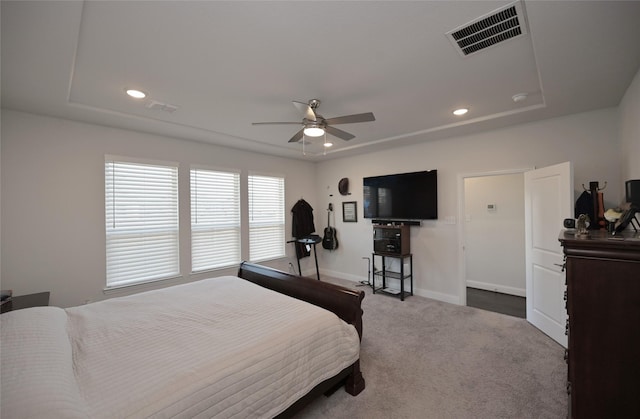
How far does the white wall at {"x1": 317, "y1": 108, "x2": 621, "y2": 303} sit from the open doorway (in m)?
0.30

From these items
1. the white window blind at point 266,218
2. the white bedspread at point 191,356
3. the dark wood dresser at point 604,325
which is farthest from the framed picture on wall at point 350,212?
the dark wood dresser at point 604,325

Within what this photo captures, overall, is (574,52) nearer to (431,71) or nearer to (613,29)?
(613,29)

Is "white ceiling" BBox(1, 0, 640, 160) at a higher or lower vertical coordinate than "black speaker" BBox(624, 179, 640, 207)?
higher

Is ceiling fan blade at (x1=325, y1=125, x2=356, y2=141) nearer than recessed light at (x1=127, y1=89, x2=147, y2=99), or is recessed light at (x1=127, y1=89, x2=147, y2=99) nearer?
recessed light at (x1=127, y1=89, x2=147, y2=99)

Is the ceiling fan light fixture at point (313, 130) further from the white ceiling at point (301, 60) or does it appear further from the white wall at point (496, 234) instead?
the white wall at point (496, 234)

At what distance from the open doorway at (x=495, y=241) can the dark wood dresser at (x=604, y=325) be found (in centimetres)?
271

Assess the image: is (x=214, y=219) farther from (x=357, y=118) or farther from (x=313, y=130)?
(x=357, y=118)

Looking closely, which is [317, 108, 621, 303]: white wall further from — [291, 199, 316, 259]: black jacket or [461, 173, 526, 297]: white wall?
[461, 173, 526, 297]: white wall

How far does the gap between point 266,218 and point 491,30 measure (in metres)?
4.26

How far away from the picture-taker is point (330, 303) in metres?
2.34

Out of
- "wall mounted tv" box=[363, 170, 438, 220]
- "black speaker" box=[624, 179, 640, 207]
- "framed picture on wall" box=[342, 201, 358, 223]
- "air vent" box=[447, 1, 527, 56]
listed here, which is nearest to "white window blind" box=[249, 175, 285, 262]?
"framed picture on wall" box=[342, 201, 358, 223]

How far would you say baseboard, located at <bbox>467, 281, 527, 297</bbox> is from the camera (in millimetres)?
4412

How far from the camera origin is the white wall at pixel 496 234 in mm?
4418

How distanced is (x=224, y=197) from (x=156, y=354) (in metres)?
3.28
